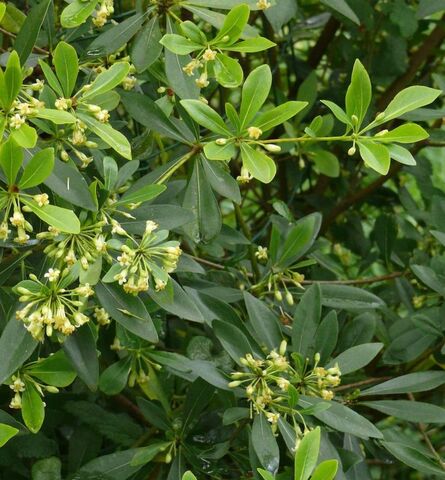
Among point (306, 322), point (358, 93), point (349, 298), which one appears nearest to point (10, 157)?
point (358, 93)

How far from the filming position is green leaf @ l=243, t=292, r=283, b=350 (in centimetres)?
134

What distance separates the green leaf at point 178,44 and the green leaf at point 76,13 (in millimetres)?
98

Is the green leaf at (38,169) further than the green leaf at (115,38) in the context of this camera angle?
No

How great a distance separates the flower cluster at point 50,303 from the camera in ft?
3.33

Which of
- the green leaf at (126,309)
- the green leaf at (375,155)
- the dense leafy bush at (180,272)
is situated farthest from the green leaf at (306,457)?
the green leaf at (375,155)

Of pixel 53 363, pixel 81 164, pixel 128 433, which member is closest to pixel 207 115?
pixel 81 164

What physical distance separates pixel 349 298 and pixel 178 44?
0.59m

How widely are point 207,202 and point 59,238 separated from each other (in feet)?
0.88

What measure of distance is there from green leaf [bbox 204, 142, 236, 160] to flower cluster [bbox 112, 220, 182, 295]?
11cm

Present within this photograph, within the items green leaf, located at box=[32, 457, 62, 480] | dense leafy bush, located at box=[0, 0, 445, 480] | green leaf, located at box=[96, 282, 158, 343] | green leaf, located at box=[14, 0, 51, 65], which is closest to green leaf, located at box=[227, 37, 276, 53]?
dense leafy bush, located at box=[0, 0, 445, 480]

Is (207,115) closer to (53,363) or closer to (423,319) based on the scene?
(53,363)

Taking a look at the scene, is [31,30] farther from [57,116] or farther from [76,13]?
[57,116]

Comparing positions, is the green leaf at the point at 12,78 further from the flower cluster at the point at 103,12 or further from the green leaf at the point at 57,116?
the flower cluster at the point at 103,12

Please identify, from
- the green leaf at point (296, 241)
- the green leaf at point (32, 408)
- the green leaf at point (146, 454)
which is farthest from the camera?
the green leaf at point (296, 241)
